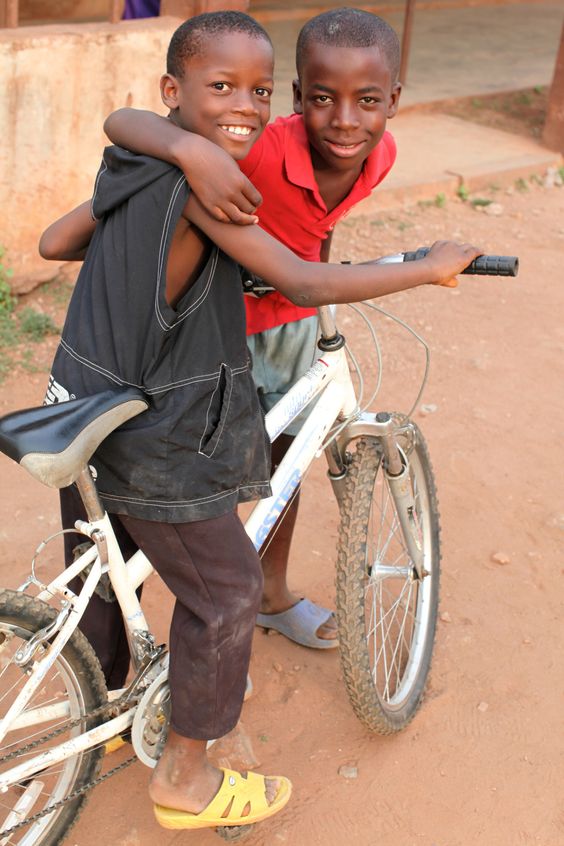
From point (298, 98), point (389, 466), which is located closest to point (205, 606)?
point (389, 466)

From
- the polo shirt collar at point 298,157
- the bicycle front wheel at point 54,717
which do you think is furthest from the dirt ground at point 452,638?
the polo shirt collar at point 298,157

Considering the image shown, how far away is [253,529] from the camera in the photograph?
2191mm

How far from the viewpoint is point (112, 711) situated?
2.07 meters

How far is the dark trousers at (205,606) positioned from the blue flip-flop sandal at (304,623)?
2.75 ft

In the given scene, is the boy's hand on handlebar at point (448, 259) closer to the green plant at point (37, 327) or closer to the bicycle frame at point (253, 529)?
the bicycle frame at point (253, 529)

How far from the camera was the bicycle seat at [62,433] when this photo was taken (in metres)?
1.72

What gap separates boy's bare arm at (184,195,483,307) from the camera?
1750 millimetres

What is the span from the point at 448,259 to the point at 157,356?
1.96 ft

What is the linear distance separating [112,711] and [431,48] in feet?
27.9

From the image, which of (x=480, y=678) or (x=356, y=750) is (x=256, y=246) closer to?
(x=356, y=750)

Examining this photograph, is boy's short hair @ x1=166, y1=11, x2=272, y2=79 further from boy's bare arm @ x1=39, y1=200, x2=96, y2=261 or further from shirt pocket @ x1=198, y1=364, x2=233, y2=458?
shirt pocket @ x1=198, y1=364, x2=233, y2=458

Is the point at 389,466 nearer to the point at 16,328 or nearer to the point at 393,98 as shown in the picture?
the point at 393,98

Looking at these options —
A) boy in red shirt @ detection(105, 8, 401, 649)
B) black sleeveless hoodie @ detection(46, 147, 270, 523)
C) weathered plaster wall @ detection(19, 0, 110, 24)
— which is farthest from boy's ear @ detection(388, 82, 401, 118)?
weathered plaster wall @ detection(19, 0, 110, 24)

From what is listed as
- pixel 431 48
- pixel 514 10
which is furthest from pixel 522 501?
pixel 514 10
